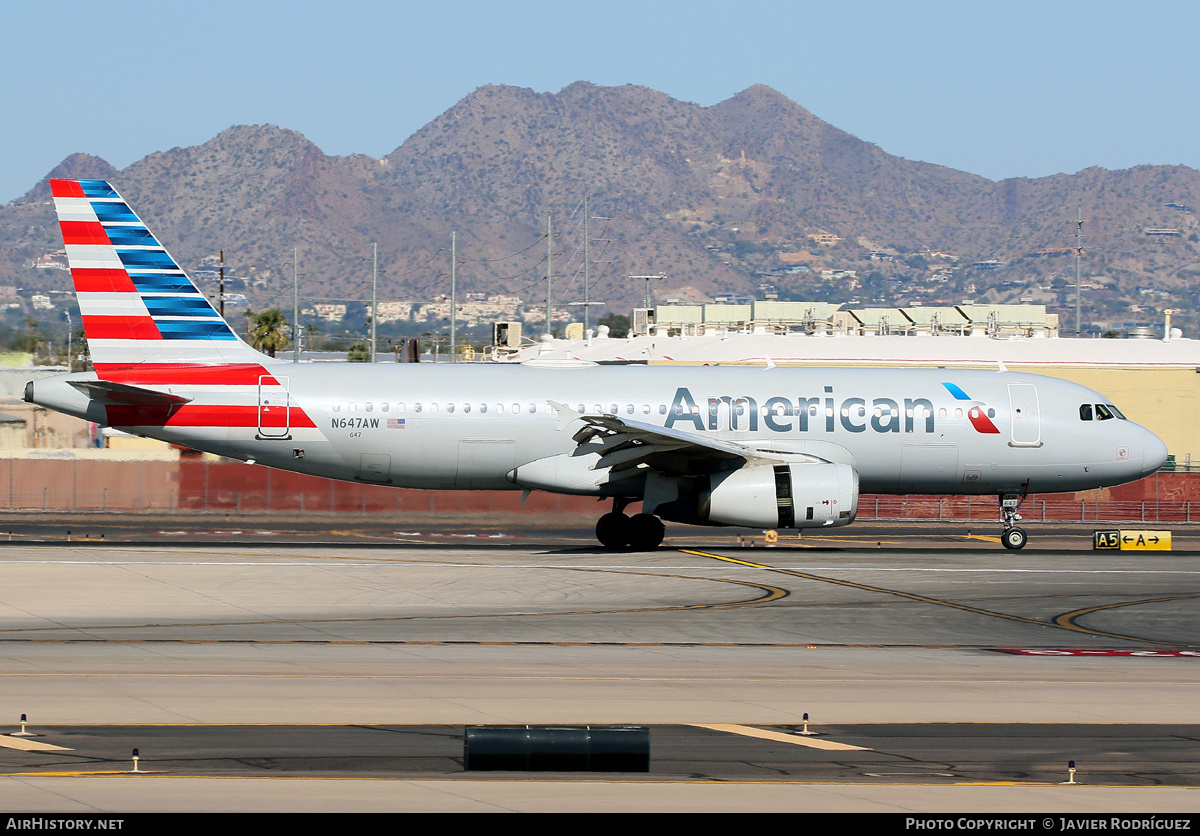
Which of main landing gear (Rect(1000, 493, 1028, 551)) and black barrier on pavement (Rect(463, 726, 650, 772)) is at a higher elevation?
main landing gear (Rect(1000, 493, 1028, 551))

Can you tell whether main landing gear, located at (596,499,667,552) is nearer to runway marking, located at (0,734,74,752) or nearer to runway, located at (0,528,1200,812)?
runway, located at (0,528,1200,812)

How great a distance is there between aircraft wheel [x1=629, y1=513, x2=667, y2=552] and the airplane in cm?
4

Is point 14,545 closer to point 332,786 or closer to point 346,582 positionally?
point 346,582

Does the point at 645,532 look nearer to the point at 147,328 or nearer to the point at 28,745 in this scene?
the point at 147,328

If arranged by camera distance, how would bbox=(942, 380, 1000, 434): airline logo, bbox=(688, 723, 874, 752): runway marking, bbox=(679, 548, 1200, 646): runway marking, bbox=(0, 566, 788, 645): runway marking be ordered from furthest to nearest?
bbox=(942, 380, 1000, 434): airline logo
bbox=(679, 548, 1200, 646): runway marking
bbox=(0, 566, 788, 645): runway marking
bbox=(688, 723, 874, 752): runway marking

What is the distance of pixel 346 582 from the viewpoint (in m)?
26.6

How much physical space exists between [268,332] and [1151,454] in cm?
6781

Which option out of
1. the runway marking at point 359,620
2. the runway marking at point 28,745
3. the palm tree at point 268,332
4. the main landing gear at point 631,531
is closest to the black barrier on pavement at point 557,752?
the runway marking at point 28,745

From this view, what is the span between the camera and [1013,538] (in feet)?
116

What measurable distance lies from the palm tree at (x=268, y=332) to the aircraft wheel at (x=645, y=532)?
6089 cm

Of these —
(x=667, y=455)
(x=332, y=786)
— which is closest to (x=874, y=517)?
(x=667, y=455)

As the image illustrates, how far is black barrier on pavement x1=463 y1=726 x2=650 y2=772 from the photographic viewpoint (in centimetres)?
1223

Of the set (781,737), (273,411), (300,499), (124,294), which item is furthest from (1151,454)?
(300,499)

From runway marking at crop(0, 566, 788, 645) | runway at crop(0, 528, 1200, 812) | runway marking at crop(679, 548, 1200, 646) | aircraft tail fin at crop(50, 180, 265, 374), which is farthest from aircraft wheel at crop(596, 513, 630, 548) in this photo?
aircraft tail fin at crop(50, 180, 265, 374)
